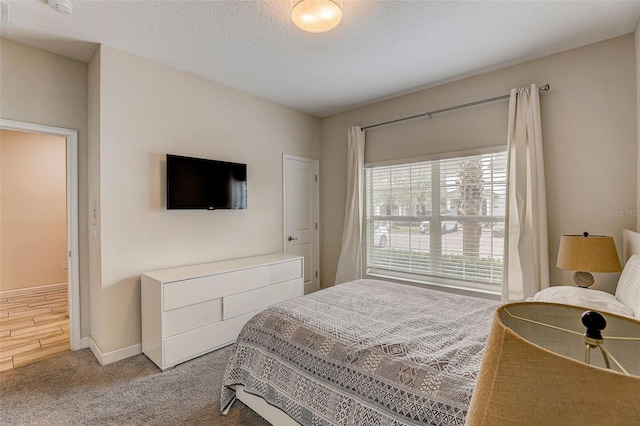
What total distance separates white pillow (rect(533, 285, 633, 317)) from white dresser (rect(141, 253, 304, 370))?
2449 millimetres

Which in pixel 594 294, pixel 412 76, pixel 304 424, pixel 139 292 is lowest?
pixel 304 424

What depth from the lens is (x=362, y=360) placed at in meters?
1.42

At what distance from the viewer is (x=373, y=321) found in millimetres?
1800

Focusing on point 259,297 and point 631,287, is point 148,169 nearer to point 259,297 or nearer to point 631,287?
point 259,297

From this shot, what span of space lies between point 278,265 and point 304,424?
205cm

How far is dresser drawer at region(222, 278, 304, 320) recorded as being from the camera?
3.00 m

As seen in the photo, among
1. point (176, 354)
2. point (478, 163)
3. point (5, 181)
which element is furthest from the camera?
point (5, 181)

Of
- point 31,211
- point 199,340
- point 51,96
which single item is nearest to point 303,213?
point 199,340

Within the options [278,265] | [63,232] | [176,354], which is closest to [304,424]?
[176,354]

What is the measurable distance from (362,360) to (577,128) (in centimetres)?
294

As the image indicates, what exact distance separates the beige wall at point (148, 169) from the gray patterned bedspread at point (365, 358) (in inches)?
61.3

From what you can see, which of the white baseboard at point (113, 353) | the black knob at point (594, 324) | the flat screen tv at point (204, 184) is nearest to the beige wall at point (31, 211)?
the flat screen tv at point (204, 184)

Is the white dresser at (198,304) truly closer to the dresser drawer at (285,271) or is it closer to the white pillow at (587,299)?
the dresser drawer at (285,271)

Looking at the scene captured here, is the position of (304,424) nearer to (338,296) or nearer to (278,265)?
(338,296)
